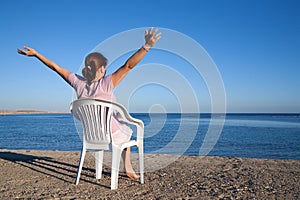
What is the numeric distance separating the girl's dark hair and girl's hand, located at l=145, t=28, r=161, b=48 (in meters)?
0.82

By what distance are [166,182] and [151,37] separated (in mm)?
2255

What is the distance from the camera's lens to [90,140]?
3.98 m

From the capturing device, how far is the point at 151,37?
3242 millimetres

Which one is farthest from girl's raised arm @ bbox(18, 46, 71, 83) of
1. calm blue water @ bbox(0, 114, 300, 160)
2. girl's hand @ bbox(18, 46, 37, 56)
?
calm blue water @ bbox(0, 114, 300, 160)

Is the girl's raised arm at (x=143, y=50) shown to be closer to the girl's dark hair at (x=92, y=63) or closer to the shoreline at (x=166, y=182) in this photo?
the girl's dark hair at (x=92, y=63)

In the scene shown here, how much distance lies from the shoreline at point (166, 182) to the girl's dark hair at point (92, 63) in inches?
60.4

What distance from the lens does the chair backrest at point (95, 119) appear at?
12.1 ft

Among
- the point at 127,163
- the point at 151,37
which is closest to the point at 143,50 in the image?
the point at 151,37

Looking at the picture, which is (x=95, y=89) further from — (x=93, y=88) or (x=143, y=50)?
(x=143, y=50)

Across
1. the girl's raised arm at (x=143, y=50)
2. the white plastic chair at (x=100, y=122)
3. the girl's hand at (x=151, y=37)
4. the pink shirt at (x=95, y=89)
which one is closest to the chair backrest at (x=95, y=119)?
the white plastic chair at (x=100, y=122)

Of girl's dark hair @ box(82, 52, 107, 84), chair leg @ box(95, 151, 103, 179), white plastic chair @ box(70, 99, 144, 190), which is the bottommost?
chair leg @ box(95, 151, 103, 179)

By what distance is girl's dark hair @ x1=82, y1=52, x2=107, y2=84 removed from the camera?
12.5 ft

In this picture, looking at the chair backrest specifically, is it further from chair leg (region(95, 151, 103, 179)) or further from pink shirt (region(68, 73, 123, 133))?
chair leg (region(95, 151, 103, 179))

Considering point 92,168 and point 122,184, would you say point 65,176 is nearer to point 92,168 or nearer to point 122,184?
point 92,168
